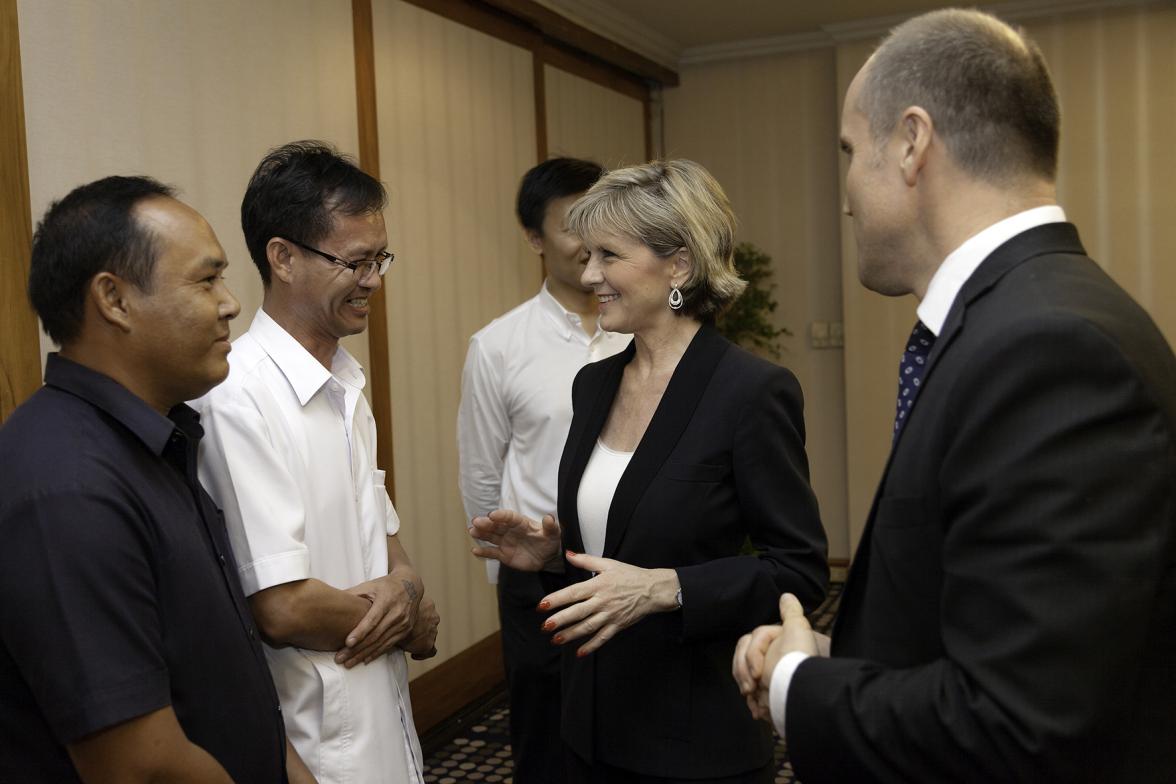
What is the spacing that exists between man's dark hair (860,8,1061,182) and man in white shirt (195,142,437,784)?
3.73 feet

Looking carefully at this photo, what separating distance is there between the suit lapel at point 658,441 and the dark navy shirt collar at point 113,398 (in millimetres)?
837

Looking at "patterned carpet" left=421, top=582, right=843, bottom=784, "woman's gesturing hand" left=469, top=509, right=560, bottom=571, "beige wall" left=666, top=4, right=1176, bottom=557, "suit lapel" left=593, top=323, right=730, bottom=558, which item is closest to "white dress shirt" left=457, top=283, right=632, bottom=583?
"woman's gesturing hand" left=469, top=509, right=560, bottom=571

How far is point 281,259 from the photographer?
1.92m

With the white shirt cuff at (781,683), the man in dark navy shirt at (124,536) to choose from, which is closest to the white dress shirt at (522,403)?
the man in dark navy shirt at (124,536)

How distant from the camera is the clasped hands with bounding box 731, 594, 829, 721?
123cm

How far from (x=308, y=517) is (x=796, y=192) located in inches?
213

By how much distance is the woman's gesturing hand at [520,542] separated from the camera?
2.07 m

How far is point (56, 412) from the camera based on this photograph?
1.33 metres

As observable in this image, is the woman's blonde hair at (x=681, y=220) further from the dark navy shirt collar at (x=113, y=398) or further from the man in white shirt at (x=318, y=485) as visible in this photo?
the dark navy shirt collar at (x=113, y=398)

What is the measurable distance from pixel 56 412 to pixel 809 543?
1265 millimetres

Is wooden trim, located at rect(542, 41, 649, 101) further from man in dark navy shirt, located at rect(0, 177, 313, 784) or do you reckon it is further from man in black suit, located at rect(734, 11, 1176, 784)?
man in black suit, located at rect(734, 11, 1176, 784)

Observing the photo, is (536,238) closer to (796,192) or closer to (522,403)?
(522,403)

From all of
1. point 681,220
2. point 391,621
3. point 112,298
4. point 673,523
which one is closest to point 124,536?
point 112,298

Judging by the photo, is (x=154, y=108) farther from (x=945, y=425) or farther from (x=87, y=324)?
(x=945, y=425)
